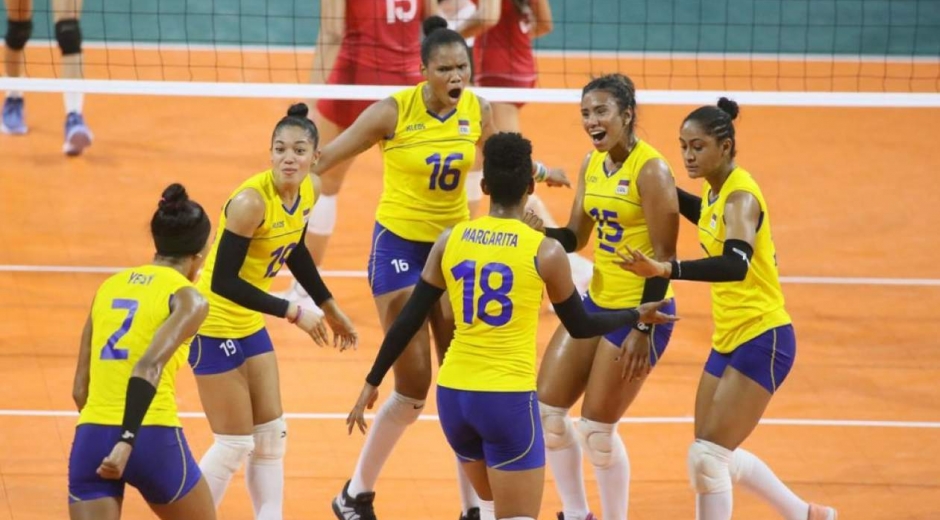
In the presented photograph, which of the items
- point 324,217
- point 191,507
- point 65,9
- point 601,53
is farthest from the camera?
point 601,53

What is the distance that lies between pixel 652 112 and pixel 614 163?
33.0 ft

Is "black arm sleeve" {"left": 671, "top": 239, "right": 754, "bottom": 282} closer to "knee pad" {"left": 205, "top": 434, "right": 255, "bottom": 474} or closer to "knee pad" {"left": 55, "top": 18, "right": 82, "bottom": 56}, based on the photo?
"knee pad" {"left": 205, "top": 434, "right": 255, "bottom": 474}

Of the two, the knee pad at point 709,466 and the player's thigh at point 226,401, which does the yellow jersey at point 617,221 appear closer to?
the knee pad at point 709,466

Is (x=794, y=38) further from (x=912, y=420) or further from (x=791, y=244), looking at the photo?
(x=912, y=420)

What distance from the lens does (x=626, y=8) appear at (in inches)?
717

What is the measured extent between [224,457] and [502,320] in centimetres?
161

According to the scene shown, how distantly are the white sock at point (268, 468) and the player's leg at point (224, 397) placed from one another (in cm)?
11

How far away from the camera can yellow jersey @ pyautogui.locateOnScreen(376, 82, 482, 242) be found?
7223mm

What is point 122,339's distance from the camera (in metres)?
5.29

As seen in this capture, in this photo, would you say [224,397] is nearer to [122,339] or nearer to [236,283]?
[236,283]

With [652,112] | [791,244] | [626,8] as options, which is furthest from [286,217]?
[626,8]

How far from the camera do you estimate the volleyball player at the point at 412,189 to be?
7129mm

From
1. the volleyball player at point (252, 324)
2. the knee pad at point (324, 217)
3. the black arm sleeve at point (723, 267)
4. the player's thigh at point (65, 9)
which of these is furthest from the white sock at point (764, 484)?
the player's thigh at point (65, 9)

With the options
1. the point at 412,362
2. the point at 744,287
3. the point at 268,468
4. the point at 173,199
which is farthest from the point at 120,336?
the point at 744,287
